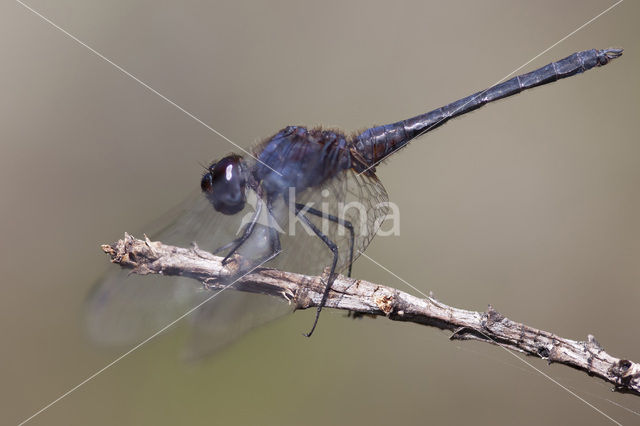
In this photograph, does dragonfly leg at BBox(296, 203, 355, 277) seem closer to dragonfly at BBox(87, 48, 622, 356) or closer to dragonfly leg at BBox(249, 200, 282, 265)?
dragonfly at BBox(87, 48, 622, 356)

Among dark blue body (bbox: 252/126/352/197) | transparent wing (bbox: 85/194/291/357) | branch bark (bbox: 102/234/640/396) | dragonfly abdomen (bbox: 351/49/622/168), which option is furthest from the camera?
dragonfly abdomen (bbox: 351/49/622/168)

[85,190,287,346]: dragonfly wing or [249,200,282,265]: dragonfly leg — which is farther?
[85,190,287,346]: dragonfly wing

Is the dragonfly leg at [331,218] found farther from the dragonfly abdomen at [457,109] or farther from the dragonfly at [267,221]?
the dragonfly abdomen at [457,109]

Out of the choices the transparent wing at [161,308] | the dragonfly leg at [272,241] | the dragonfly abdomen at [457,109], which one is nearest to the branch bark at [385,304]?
the dragonfly leg at [272,241]

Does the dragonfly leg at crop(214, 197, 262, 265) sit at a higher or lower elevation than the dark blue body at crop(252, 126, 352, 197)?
lower

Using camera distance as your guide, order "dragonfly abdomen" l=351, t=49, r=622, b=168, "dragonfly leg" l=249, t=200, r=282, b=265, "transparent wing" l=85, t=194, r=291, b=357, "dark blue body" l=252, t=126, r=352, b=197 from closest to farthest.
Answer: "dragonfly leg" l=249, t=200, r=282, b=265
"transparent wing" l=85, t=194, r=291, b=357
"dark blue body" l=252, t=126, r=352, b=197
"dragonfly abdomen" l=351, t=49, r=622, b=168

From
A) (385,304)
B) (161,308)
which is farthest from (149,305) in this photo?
(385,304)

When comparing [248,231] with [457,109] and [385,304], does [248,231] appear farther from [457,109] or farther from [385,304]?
[457,109]

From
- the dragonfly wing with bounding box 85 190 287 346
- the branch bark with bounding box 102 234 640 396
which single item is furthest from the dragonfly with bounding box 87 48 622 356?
the branch bark with bounding box 102 234 640 396
